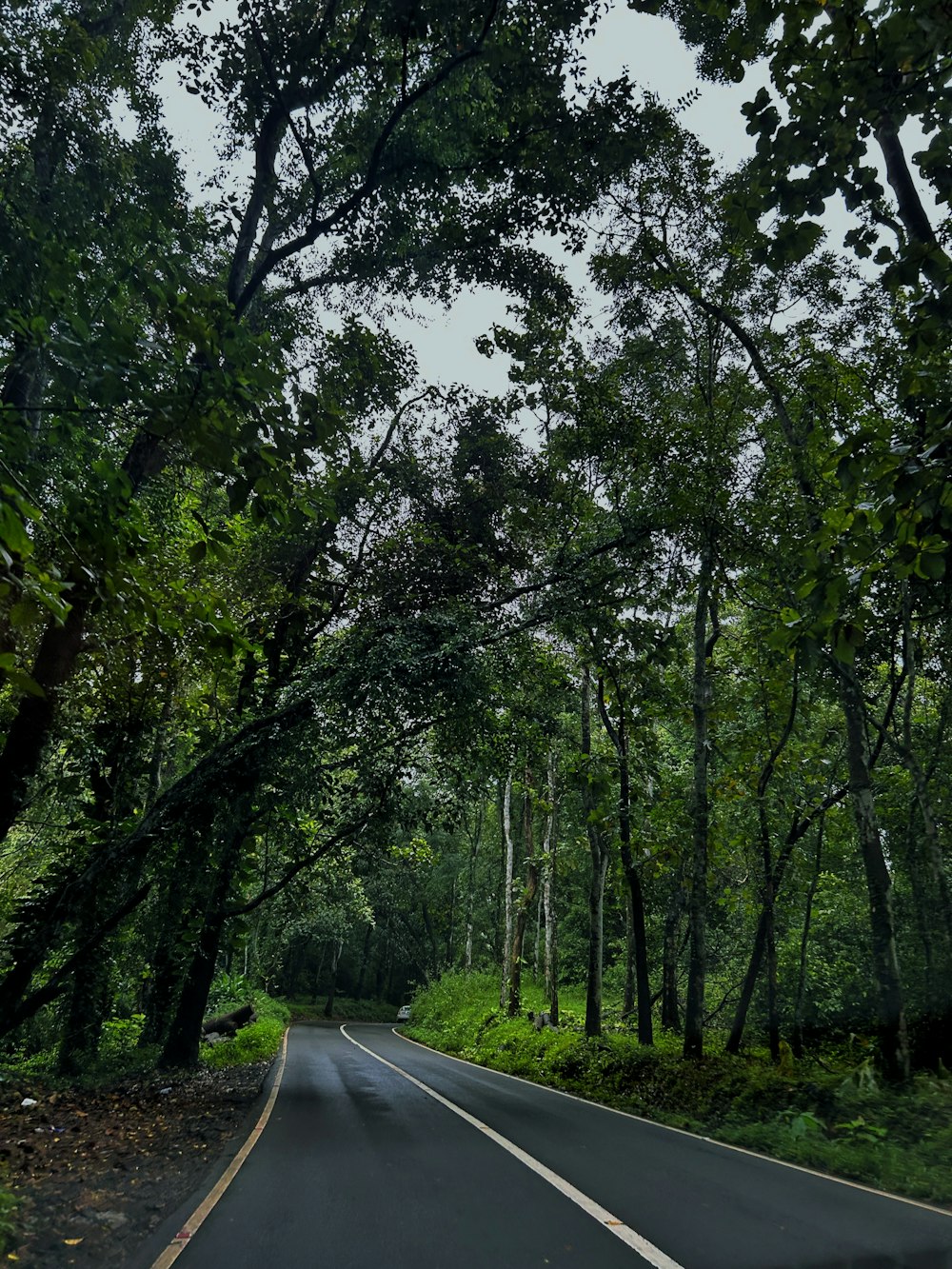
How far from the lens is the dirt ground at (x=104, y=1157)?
16.0 ft

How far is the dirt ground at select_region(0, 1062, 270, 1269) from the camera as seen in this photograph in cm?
488

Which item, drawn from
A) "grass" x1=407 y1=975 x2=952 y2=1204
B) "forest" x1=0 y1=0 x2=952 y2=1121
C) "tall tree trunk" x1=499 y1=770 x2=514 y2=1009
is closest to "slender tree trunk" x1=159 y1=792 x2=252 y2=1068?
"forest" x1=0 y1=0 x2=952 y2=1121

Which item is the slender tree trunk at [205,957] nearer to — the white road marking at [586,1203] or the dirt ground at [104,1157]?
the dirt ground at [104,1157]

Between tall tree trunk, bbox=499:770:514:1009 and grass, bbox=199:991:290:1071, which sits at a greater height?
tall tree trunk, bbox=499:770:514:1009

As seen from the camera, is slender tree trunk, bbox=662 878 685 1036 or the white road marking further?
slender tree trunk, bbox=662 878 685 1036

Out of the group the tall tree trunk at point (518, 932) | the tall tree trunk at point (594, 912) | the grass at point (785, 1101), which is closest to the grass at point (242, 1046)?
the grass at point (785, 1101)

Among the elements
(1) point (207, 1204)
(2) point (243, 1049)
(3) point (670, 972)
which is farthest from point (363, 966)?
(1) point (207, 1204)

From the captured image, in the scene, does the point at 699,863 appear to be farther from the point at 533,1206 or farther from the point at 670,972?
the point at 533,1206

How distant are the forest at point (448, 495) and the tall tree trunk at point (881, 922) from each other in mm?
64

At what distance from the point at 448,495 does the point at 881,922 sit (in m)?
9.35

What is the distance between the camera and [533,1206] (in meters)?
5.55

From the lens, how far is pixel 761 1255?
449 centimetres

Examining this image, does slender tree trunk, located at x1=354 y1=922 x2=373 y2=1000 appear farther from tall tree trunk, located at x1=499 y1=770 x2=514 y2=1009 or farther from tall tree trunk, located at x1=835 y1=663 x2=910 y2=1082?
tall tree trunk, located at x1=835 y1=663 x2=910 y2=1082

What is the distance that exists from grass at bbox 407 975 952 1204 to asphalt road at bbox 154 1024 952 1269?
709 millimetres
